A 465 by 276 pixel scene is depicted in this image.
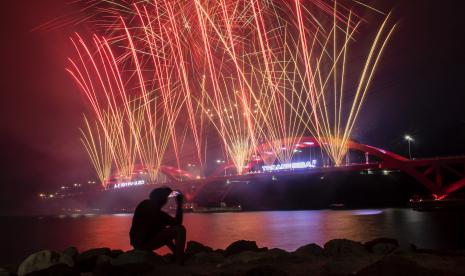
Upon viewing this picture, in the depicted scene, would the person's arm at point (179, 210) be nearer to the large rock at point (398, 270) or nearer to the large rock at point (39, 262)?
the large rock at point (39, 262)

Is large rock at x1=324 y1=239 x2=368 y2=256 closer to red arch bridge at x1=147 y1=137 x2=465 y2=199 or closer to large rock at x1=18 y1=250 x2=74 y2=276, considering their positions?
large rock at x1=18 y1=250 x2=74 y2=276

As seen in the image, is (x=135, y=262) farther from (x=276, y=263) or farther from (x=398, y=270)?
(x=398, y=270)

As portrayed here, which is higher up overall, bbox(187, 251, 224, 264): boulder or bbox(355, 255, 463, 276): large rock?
bbox(355, 255, 463, 276): large rock

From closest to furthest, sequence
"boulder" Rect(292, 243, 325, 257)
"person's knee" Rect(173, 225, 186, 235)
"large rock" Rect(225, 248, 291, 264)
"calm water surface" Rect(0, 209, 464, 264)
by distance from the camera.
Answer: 1. "person's knee" Rect(173, 225, 186, 235)
2. "large rock" Rect(225, 248, 291, 264)
3. "boulder" Rect(292, 243, 325, 257)
4. "calm water surface" Rect(0, 209, 464, 264)

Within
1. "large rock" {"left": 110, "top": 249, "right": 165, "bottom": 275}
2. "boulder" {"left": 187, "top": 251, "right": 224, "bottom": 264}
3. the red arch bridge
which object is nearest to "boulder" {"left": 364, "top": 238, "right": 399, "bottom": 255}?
"boulder" {"left": 187, "top": 251, "right": 224, "bottom": 264}

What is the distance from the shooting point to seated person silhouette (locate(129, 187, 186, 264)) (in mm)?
6652

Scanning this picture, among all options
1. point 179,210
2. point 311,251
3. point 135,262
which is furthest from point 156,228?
point 311,251

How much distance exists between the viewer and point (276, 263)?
21.3ft

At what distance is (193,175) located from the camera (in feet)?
273

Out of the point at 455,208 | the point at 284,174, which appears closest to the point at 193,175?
the point at 284,174

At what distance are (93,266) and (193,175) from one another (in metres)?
76.3

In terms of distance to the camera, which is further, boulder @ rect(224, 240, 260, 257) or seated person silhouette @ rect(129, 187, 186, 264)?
boulder @ rect(224, 240, 260, 257)

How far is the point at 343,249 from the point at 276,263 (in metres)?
1.48

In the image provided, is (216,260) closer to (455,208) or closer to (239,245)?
(239,245)
